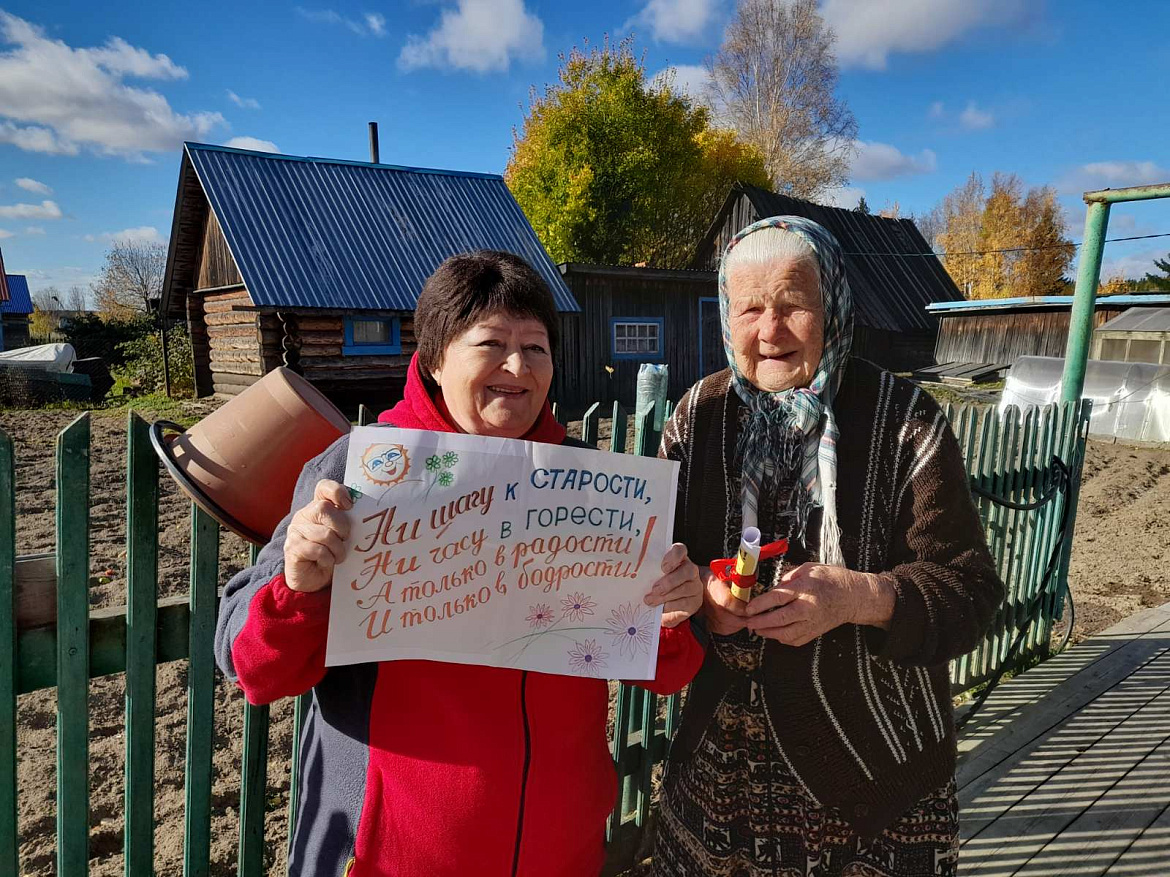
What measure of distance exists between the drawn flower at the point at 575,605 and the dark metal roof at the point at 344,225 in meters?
12.1

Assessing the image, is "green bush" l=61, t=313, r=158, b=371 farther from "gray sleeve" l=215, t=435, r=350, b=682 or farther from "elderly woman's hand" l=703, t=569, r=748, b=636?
"elderly woman's hand" l=703, t=569, r=748, b=636

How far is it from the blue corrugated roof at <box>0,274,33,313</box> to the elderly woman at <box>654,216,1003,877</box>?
161 feet

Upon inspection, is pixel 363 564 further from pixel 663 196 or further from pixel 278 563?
pixel 663 196

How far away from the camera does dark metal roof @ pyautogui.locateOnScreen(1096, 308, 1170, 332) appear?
14.9 m

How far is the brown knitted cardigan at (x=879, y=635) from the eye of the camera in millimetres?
1402

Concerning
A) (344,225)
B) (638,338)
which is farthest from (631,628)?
(638,338)

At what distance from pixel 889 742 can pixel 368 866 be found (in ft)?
3.56

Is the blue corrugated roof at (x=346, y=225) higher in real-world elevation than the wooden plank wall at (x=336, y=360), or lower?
higher

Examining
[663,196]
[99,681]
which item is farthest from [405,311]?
[663,196]

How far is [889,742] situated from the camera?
1469 mm

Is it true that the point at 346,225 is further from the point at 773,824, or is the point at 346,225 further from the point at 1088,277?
the point at 773,824

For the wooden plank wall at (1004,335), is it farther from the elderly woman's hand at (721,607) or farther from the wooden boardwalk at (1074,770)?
the elderly woman's hand at (721,607)

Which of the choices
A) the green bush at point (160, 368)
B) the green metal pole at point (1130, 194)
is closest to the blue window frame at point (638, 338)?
the green bush at point (160, 368)

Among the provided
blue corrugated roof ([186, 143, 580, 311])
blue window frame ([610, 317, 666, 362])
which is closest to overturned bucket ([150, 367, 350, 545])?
blue corrugated roof ([186, 143, 580, 311])
